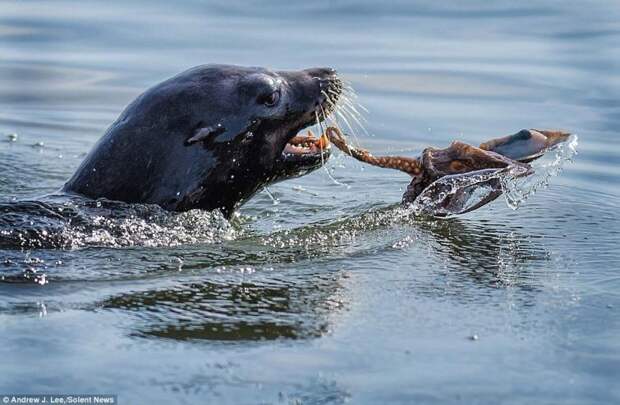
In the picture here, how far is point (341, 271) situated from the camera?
6.08 m

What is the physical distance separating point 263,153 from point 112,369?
2.33 m

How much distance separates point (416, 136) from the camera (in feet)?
31.9

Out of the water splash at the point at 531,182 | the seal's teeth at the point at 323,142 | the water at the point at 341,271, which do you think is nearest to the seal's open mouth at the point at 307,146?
the seal's teeth at the point at 323,142

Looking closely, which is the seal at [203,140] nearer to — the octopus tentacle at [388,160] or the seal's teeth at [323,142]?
the seal's teeth at [323,142]

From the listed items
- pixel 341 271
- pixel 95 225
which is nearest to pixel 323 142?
pixel 341 271

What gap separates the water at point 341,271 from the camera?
4.70 metres

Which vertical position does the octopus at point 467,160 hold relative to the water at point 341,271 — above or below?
above

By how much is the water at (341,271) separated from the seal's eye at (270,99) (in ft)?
2.01

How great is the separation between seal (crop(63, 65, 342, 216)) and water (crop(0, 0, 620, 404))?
134 mm

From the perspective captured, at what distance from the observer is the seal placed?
6570mm

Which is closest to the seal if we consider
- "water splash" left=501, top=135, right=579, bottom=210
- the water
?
the water

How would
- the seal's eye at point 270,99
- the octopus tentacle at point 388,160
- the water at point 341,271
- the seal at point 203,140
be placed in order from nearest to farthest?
the water at point 341,271 → the seal at point 203,140 → the seal's eye at point 270,99 → the octopus tentacle at point 388,160

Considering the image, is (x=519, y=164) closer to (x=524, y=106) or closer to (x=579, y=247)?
(x=579, y=247)

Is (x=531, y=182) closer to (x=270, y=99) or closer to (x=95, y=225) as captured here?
(x=270, y=99)
